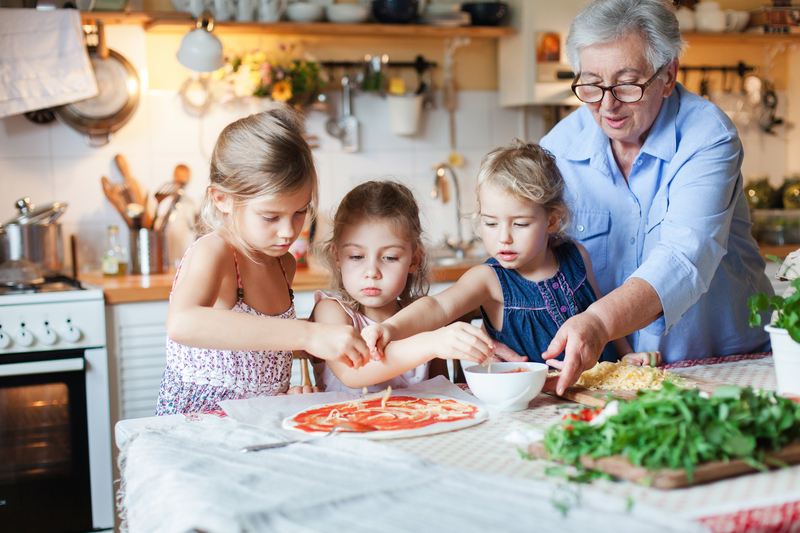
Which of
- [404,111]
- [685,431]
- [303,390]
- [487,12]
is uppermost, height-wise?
[487,12]

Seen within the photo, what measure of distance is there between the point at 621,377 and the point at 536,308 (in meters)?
0.33

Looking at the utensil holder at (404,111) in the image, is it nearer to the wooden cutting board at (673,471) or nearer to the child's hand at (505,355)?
the child's hand at (505,355)

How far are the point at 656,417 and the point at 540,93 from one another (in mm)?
2381

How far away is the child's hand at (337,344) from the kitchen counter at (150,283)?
3.01ft

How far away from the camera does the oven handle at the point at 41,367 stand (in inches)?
80.7

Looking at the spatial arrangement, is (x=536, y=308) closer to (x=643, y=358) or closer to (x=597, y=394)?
(x=643, y=358)

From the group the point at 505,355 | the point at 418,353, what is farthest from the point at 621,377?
the point at 418,353

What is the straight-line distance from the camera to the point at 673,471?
695mm

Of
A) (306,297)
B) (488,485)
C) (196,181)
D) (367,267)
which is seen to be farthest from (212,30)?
(488,485)

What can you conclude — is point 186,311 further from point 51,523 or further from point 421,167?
point 421,167

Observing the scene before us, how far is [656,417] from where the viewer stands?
74 centimetres

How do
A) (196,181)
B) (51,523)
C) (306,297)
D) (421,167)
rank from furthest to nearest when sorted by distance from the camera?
(421,167) → (196,181) → (306,297) → (51,523)

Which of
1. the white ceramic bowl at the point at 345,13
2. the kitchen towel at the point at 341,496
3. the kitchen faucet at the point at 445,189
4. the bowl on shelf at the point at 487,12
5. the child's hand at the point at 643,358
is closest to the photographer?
the kitchen towel at the point at 341,496

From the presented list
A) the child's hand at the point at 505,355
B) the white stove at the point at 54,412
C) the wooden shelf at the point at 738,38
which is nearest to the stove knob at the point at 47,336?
the white stove at the point at 54,412
